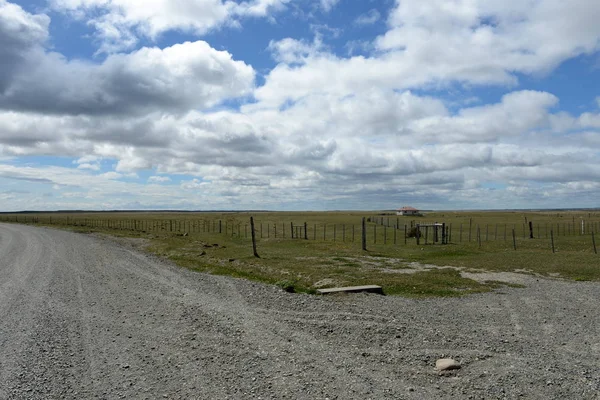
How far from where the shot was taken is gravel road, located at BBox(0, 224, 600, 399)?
6836mm

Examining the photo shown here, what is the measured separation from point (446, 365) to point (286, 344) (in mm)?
2924

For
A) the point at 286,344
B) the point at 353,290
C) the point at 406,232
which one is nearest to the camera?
the point at 286,344

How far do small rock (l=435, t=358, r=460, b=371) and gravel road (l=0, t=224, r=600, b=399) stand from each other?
15 cm

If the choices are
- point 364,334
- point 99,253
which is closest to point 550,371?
point 364,334

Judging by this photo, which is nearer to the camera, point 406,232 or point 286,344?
point 286,344

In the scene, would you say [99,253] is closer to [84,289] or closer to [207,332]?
[84,289]

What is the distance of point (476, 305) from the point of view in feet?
42.5

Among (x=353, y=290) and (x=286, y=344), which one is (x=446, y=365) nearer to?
(x=286, y=344)

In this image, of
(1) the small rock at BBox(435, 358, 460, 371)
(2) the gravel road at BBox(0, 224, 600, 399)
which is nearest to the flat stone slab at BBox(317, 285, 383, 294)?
(2) the gravel road at BBox(0, 224, 600, 399)

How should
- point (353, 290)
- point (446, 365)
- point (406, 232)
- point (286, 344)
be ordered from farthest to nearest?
point (406, 232), point (353, 290), point (286, 344), point (446, 365)

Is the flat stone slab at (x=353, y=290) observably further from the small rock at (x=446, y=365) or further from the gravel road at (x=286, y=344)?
the small rock at (x=446, y=365)

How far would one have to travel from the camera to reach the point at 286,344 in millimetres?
8914

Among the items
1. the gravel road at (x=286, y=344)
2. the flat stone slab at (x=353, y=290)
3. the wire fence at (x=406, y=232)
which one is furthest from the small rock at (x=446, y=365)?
the wire fence at (x=406, y=232)

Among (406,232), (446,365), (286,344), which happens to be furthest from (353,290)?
(406,232)
